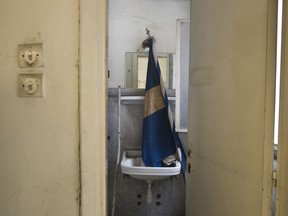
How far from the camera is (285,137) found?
2.29ft

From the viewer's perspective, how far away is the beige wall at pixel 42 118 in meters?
0.83

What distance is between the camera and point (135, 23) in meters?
2.00

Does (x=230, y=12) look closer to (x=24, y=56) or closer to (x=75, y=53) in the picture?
(x=75, y=53)

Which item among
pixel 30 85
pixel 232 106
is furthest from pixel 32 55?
pixel 232 106

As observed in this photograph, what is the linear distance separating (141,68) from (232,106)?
3.95ft

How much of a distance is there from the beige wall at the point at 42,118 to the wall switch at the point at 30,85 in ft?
0.07

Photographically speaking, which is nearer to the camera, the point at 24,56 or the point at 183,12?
the point at 24,56

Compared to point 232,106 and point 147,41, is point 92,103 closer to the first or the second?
point 232,106

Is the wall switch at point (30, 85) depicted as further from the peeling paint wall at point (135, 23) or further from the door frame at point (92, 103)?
the peeling paint wall at point (135, 23)

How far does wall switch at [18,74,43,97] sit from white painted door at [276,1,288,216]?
33.8 inches

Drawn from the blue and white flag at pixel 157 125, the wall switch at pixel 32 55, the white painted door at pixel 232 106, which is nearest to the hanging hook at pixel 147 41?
the blue and white flag at pixel 157 125

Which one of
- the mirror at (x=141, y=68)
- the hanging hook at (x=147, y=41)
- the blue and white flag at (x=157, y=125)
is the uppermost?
the hanging hook at (x=147, y=41)

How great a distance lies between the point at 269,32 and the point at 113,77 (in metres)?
1.45

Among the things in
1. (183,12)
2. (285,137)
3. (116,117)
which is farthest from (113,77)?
(285,137)
